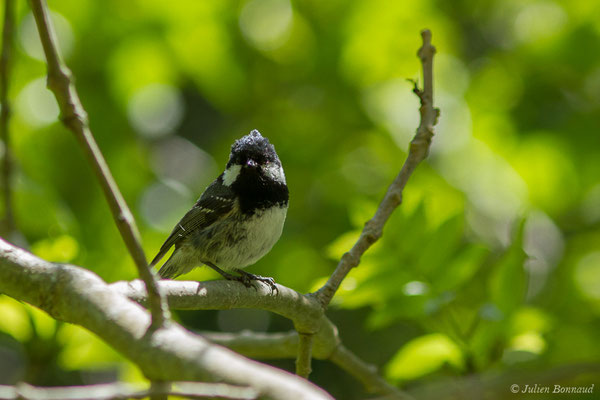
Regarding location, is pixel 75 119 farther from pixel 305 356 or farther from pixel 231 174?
pixel 231 174

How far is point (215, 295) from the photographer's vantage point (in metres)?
2.35

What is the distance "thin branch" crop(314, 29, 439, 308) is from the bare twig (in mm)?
1598

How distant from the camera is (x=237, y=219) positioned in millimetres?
3564

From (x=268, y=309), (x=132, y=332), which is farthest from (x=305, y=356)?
(x=132, y=332)

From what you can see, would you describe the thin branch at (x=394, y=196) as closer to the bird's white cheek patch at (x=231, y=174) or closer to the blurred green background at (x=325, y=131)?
the blurred green background at (x=325, y=131)

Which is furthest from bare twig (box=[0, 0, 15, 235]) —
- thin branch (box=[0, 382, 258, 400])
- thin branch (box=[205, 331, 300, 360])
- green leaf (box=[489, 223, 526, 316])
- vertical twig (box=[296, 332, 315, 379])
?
green leaf (box=[489, 223, 526, 316])

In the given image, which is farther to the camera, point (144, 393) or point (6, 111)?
point (6, 111)

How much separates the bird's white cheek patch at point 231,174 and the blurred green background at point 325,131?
1.40 ft

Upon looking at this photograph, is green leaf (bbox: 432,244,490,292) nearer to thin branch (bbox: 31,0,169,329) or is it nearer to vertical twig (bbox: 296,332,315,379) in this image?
vertical twig (bbox: 296,332,315,379)

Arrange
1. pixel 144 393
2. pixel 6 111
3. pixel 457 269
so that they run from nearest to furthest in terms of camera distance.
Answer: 1. pixel 144 393
2. pixel 457 269
3. pixel 6 111

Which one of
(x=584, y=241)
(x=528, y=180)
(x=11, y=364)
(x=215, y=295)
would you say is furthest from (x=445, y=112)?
(x=11, y=364)

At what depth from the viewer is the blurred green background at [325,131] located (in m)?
3.48

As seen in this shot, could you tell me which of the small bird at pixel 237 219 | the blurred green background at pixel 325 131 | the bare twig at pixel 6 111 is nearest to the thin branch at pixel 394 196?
the blurred green background at pixel 325 131

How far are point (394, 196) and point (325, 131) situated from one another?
203 cm
